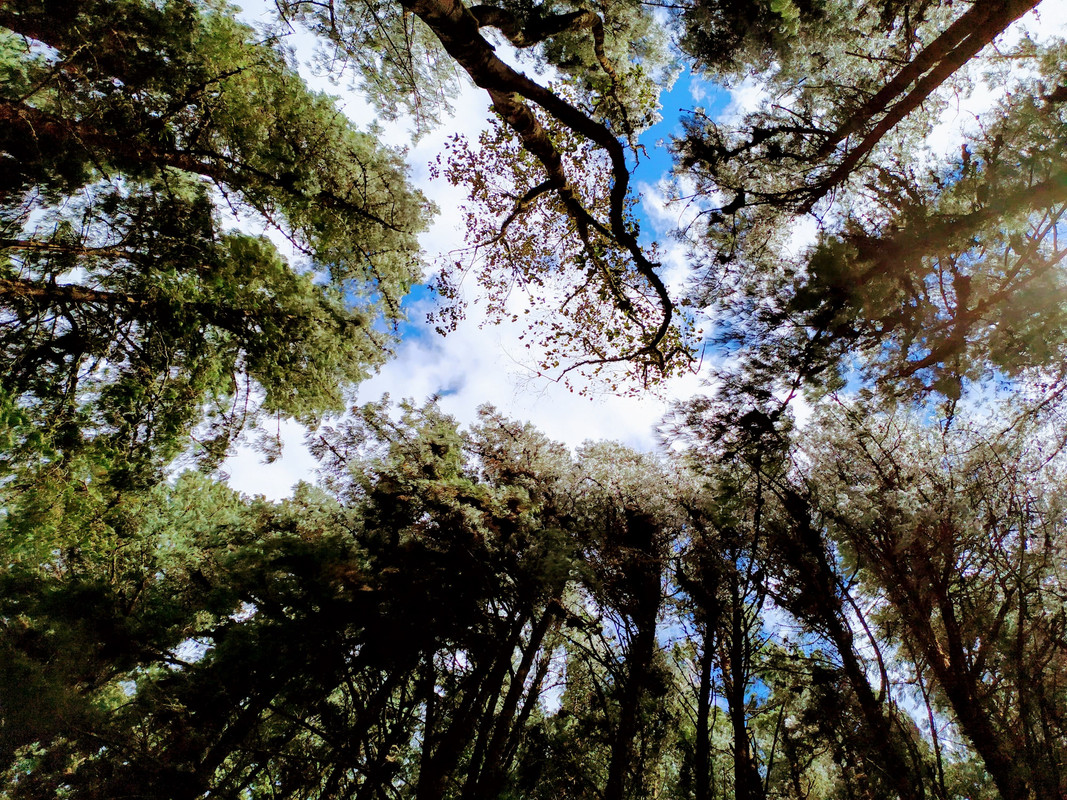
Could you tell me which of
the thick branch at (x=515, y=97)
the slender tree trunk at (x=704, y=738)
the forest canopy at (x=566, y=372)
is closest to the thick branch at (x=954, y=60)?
the forest canopy at (x=566, y=372)

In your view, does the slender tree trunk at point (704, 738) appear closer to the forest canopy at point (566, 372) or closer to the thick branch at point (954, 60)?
the forest canopy at point (566, 372)

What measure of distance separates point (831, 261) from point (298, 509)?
8.91 meters

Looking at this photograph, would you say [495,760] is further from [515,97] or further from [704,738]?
[515,97]

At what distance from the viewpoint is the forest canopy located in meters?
4.79

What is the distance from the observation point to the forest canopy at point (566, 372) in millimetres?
4789

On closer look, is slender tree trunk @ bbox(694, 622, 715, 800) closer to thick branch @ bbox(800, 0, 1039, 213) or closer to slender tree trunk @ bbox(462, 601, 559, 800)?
slender tree trunk @ bbox(462, 601, 559, 800)

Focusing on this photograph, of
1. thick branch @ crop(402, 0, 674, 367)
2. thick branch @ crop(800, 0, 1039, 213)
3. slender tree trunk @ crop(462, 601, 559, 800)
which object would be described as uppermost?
thick branch @ crop(800, 0, 1039, 213)

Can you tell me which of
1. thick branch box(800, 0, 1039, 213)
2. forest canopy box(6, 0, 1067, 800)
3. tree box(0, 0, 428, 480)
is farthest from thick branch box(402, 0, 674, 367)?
tree box(0, 0, 428, 480)

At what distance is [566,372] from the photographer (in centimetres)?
612

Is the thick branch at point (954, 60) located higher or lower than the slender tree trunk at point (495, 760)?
higher

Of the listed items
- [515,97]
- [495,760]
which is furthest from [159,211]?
[495,760]

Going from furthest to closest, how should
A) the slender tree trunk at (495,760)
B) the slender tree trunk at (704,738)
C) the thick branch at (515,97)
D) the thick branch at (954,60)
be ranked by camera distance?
1. the slender tree trunk at (495,760)
2. the slender tree trunk at (704,738)
3. the thick branch at (954,60)
4. the thick branch at (515,97)

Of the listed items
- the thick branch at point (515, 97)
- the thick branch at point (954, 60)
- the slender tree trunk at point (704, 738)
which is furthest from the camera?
the slender tree trunk at point (704, 738)

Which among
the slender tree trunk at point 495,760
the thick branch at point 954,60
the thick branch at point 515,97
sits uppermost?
the thick branch at point 954,60
